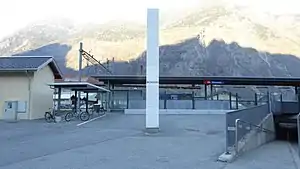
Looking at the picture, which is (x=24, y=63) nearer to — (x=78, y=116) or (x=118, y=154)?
(x=78, y=116)

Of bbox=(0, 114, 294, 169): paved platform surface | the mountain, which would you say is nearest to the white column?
bbox=(0, 114, 294, 169): paved platform surface

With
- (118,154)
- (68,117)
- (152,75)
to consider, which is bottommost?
(118,154)

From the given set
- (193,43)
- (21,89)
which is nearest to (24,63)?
(21,89)

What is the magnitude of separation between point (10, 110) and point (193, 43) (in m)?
84.2

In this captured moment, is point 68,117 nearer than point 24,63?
Yes

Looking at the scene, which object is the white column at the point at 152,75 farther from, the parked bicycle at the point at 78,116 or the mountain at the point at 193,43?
the mountain at the point at 193,43

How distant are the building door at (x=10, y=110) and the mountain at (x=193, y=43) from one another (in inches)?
2170

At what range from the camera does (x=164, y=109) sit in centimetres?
3384

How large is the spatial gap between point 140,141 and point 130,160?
14.4 feet

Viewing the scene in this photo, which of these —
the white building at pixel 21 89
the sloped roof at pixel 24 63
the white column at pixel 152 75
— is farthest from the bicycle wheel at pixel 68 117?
the white column at pixel 152 75

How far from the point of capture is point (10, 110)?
91.8ft

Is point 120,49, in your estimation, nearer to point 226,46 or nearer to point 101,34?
point 101,34

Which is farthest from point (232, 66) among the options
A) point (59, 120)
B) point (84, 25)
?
point (59, 120)

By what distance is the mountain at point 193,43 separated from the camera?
331 feet
